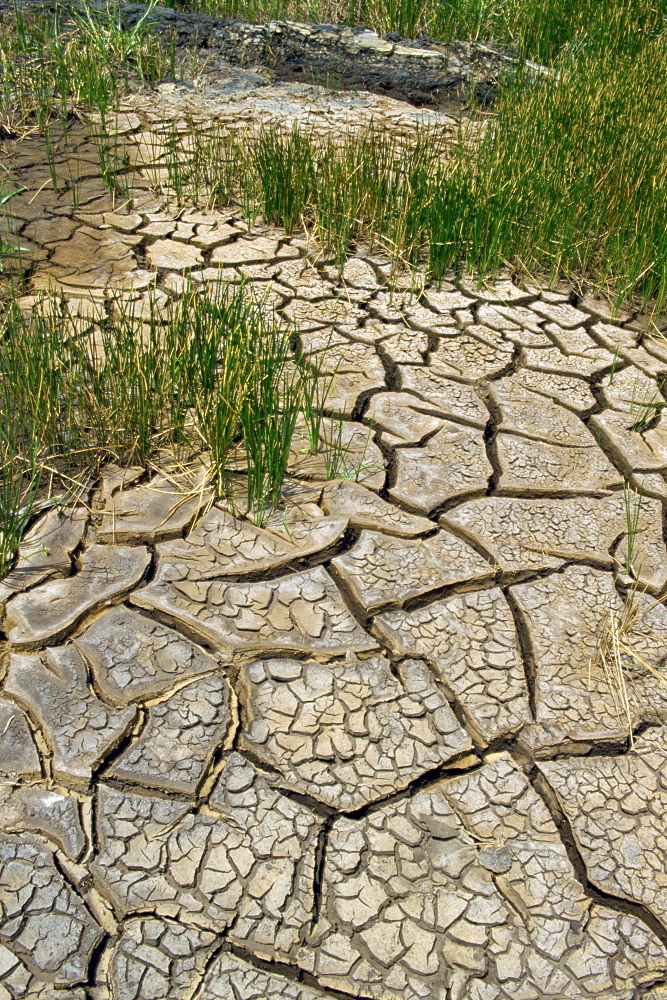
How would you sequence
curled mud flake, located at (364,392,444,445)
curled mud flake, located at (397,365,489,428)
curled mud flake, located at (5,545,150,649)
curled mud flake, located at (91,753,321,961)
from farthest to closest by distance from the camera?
1. curled mud flake, located at (397,365,489,428)
2. curled mud flake, located at (364,392,444,445)
3. curled mud flake, located at (5,545,150,649)
4. curled mud flake, located at (91,753,321,961)

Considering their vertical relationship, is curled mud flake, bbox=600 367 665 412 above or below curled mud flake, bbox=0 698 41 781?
above

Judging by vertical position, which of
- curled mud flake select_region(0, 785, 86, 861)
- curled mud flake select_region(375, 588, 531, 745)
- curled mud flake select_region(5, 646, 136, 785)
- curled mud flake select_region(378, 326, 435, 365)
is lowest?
curled mud flake select_region(0, 785, 86, 861)

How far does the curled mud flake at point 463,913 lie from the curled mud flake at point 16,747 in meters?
0.66

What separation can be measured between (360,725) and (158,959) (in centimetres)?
65

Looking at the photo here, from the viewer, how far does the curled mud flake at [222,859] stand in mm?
1691

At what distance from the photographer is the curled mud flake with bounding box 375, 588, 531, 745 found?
6.92 feet

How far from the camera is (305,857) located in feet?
5.87

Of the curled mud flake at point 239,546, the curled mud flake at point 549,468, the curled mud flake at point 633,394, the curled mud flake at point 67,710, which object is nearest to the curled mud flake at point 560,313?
the curled mud flake at point 633,394

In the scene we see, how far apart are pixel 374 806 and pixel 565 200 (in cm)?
306

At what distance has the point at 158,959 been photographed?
1.62 meters

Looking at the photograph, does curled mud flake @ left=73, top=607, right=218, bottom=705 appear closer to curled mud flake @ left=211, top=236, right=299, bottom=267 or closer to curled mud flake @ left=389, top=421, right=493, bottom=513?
curled mud flake @ left=389, top=421, right=493, bottom=513

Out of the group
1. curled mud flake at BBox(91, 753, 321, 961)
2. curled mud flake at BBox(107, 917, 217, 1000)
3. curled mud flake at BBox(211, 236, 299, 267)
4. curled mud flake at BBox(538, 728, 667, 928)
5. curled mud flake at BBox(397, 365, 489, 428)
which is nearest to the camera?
curled mud flake at BBox(107, 917, 217, 1000)

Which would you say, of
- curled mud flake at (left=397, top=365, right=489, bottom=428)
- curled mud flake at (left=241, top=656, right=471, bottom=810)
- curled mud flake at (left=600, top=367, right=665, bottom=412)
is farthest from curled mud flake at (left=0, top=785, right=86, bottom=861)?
curled mud flake at (left=600, top=367, right=665, bottom=412)

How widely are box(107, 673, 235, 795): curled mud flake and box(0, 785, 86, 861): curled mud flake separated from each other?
118 mm
